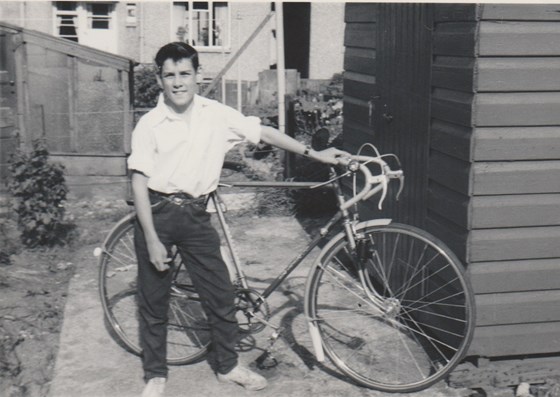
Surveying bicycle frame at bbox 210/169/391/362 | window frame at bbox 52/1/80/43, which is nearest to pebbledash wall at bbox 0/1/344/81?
window frame at bbox 52/1/80/43

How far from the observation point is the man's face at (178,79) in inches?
148

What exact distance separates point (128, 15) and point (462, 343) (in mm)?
19198

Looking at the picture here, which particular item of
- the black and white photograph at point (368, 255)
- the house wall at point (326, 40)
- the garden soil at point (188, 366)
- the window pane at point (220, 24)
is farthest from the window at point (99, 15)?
the garden soil at point (188, 366)

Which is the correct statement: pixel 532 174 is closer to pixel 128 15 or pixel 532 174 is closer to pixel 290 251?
pixel 290 251

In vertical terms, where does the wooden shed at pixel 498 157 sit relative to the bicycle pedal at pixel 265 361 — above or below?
above

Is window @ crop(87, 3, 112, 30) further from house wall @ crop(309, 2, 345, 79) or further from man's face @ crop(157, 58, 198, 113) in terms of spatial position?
man's face @ crop(157, 58, 198, 113)

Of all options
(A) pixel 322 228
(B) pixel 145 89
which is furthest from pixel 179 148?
(B) pixel 145 89

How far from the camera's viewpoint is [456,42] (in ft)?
13.3

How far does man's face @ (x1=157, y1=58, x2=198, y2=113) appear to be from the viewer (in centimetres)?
377

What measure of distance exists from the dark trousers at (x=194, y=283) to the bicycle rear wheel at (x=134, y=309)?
0.26 m

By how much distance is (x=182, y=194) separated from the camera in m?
3.92

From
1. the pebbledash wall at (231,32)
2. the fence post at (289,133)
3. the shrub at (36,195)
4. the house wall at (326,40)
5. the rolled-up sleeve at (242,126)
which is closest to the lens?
the rolled-up sleeve at (242,126)

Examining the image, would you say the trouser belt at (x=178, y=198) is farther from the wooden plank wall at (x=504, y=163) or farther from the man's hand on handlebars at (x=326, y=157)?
the wooden plank wall at (x=504, y=163)

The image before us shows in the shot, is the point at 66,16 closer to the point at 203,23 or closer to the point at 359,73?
the point at 203,23
